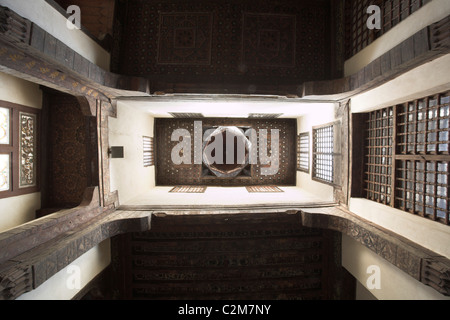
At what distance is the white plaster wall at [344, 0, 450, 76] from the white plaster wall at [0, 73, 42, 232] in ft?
21.0

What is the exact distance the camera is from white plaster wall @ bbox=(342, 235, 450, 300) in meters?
3.18

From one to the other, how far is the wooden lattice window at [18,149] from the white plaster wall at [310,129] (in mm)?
6316

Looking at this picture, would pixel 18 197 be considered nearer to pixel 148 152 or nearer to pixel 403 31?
pixel 148 152

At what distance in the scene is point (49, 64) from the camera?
3.13 metres

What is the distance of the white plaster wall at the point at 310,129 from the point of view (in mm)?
5406

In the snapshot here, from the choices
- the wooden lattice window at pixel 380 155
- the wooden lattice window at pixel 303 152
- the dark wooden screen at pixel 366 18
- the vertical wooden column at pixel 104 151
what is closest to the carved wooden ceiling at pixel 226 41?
the dark wooden screen at pixel 366 18

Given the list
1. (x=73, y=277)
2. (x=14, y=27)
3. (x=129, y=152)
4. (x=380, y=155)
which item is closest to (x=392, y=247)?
(x=380, y=155)

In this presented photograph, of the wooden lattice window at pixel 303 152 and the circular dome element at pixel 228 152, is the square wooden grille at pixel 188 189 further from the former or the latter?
the wooden lattice window at pixel 303 152

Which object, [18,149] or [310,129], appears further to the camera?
[310,129]

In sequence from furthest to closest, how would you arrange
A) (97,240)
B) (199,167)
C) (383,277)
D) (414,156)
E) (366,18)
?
(199,167)
(366,18)
(97,240)
(383,277)
(414,156)

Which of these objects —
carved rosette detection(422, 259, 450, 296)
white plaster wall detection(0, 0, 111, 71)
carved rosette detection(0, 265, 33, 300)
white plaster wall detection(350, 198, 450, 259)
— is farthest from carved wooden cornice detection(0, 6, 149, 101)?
carved rosette detection(422, 259, 450, 296)

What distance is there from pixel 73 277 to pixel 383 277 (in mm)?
5216

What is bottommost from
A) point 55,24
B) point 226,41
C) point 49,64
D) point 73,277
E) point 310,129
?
point 73,277
